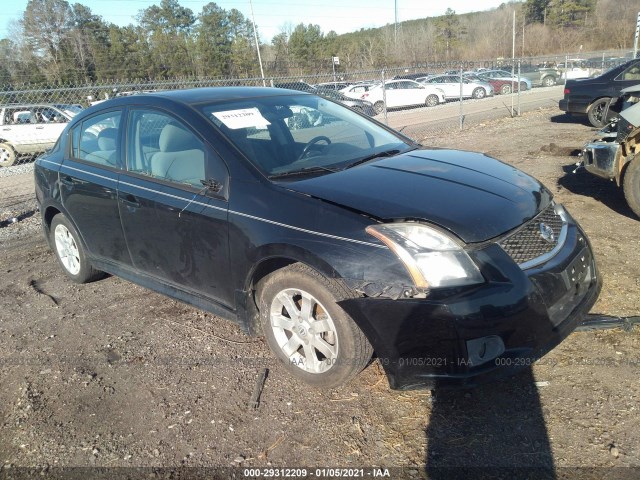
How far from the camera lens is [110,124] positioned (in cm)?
414

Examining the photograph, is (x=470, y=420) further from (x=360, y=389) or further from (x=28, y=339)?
(x=28, y=339)

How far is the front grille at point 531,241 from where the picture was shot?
2.70 metres

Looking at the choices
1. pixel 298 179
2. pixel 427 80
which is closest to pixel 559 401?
pixel 298 179

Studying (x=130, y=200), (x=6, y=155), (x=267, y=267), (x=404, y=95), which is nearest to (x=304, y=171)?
(x=267, y=267)

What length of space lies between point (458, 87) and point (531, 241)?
27.4 m

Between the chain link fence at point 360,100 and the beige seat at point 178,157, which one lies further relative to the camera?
the chain link fence at point 360,100

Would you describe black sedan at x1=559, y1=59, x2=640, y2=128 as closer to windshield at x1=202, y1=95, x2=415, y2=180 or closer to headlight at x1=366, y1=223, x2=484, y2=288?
windshield at x1=202, y1=95, x2=415, y2=180

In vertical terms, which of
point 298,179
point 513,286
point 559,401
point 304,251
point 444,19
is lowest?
point 559,401

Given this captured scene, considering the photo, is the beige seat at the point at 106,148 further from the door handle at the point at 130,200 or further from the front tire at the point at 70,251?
the front tire at the point at 70,251

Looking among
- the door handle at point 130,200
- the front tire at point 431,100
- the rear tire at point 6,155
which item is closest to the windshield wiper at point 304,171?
the door handle at point 130,200

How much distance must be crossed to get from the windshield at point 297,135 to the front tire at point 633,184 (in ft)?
9.03

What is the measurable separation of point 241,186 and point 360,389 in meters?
1.40

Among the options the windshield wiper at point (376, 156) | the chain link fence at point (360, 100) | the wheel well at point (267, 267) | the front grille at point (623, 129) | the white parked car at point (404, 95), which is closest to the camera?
the wheel well at point (267, 267)

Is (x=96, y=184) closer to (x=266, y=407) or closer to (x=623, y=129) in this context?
(x=266, y=407)
